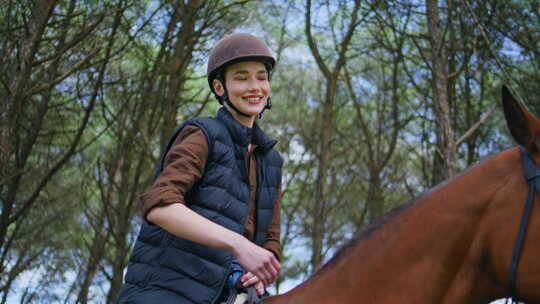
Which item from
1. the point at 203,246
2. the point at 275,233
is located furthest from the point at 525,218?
the point at 275,233

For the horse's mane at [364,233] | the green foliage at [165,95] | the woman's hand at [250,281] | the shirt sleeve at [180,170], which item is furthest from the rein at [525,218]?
the green foliage at [165,95]

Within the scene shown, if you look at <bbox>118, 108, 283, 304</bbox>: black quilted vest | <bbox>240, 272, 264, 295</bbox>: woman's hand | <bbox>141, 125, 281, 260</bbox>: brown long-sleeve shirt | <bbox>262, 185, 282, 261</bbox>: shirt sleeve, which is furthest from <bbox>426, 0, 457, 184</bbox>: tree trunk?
<bbox>240, 272, 264, 295</bbox>: woman's hand

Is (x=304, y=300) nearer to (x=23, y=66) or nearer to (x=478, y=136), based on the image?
(x=23, y=66)

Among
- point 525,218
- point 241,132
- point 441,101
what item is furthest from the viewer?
point 441,101

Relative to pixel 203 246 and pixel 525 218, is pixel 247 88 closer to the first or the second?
pixel 203 246

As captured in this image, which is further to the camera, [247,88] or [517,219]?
[247,88]

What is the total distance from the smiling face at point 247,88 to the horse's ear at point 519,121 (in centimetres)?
109

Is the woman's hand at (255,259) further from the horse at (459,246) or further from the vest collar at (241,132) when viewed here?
the vest collar at (241,132)

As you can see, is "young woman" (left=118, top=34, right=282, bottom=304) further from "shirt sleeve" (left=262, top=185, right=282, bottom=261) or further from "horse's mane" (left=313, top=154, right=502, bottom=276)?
"horse's mane" (left=313, top=154, right=502, bottom=276)

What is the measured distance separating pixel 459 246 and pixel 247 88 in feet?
3.73

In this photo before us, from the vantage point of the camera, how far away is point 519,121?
1847 millimetres

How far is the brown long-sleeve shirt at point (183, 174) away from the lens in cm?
205

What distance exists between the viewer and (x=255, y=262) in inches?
76.5

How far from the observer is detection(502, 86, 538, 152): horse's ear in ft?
5.98
